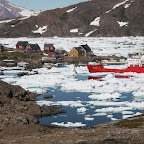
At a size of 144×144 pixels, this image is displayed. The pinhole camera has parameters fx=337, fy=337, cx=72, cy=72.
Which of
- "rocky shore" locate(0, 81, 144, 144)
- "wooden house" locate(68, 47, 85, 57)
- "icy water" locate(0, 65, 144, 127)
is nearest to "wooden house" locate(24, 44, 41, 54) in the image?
"wooden house" locate(68, 47, 85, 57)

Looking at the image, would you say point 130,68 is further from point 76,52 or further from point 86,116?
point 86,116

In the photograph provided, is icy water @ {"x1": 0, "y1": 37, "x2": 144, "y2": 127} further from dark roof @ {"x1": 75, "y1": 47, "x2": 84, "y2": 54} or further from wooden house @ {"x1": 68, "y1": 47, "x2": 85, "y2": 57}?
dark roof @ {"x1": 75, "y1": 47, "x2": 84, "y2": 54}

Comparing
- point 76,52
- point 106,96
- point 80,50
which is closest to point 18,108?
point 106,96

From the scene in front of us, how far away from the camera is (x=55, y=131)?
103ft

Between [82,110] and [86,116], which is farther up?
[82,110]

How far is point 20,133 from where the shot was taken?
3141cm

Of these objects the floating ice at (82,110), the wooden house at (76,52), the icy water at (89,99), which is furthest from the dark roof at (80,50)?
the floating ice at (82,110)

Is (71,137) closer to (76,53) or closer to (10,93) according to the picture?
(10,93)

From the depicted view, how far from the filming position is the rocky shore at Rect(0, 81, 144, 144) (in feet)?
88.6

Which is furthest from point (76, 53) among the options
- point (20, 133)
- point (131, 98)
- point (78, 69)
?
point (20, 133)

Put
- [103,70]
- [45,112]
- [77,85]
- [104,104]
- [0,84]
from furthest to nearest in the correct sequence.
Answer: [103,70] → [77,85] → [0,84] → [104,104] → [45,112]

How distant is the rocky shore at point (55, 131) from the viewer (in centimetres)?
2702

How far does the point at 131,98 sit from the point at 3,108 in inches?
759

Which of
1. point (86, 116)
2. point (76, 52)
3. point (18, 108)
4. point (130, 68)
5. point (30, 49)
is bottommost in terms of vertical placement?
point (86, 116)
